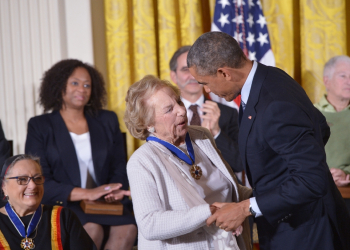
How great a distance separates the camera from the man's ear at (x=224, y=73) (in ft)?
6.68

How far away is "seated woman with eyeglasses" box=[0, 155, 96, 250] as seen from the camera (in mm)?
2615

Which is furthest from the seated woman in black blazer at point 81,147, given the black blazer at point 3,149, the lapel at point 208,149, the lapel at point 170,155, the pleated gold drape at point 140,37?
the lapel at point 170,155

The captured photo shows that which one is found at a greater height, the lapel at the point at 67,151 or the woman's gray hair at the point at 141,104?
the woman's gray hair at the point at 141,104

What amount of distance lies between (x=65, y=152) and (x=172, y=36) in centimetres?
188

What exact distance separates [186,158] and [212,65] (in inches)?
21.5

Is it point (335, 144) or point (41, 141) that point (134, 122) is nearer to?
point (41, 141)

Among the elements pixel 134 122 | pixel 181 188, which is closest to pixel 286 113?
pixel 181 188

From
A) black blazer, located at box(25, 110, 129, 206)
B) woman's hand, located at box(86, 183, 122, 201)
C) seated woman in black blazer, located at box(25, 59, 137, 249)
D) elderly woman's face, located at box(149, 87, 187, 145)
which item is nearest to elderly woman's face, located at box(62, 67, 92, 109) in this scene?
seated woman in black blazer, located at box(25, 59, 137, 249)

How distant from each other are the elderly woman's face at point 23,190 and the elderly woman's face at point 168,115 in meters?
0.93

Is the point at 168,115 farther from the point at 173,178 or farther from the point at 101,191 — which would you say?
the point at 101,191

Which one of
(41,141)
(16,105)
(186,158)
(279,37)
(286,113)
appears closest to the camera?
(286,113)

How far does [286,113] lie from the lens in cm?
183

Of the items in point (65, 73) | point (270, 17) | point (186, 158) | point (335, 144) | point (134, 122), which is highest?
point (270, 17)

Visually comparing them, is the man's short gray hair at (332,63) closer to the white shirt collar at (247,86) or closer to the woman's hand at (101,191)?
the woman's hand at (101,191)
